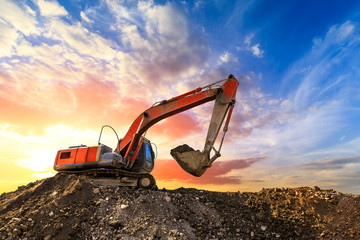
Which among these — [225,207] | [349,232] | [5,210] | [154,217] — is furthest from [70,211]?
[349,232]

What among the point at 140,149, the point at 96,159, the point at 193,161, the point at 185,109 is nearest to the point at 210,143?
the point at 193,161

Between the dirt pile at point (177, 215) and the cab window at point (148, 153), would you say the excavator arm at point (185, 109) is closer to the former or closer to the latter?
the cab window at point (148, 153)

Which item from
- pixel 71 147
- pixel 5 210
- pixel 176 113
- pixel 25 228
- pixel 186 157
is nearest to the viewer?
pixel 25 228

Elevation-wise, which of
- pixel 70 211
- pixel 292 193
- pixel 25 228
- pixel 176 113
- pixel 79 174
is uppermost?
pixel 176 113

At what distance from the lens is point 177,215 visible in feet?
25.0

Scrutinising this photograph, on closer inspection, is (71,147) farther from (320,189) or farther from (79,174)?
(320,189)

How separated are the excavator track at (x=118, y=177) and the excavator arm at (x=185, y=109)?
54cm

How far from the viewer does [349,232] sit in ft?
23.4

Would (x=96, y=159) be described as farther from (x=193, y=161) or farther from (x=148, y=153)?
(x=193, y=161)

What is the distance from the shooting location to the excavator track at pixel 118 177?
10445 mm

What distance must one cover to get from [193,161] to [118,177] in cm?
427

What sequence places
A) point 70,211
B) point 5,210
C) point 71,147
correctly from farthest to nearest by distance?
point 71,147 < point 5,210 < point 70,211

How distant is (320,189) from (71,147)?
11.0 m

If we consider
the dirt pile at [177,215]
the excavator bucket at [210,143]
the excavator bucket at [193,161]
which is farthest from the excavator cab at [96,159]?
the excavator bucket at [193,161]
